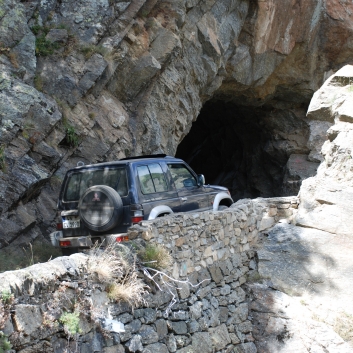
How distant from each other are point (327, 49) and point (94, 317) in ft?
61.4

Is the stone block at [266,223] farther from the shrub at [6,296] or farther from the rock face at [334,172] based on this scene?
the shrub at [6,296]

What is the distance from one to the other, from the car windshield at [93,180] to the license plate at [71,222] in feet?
1.36

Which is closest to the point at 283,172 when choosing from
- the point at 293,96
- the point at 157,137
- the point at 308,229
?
the point at 293,96

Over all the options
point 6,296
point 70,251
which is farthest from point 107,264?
point 70,251

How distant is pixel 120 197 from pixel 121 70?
22.6 ft

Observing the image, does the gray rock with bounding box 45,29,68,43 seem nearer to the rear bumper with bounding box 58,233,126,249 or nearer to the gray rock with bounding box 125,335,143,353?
the rear bumper with bounding box 58,233,126,249

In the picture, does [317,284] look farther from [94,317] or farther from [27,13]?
[27,13]

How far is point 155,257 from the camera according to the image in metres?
6.36

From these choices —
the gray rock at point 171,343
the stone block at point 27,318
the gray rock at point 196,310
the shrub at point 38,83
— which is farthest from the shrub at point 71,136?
the stone block at point 27,318

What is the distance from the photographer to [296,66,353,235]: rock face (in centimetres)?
904

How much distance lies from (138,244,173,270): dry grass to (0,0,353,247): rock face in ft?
15.5

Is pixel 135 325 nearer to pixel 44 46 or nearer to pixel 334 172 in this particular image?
pixel 334 172

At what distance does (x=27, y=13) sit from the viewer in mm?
12258

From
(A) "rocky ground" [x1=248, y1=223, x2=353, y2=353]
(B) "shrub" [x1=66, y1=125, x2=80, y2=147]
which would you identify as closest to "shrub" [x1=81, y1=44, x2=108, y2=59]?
(B) "shrub" [x1=66, y1=125, x2=80, y2=147]
